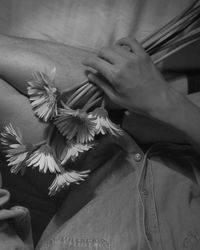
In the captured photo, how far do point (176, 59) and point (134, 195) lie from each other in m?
0.27

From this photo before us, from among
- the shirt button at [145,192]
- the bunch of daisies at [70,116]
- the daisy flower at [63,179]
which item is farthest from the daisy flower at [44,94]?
the shirt button at [145,192]

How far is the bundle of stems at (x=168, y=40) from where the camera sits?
0.76 m

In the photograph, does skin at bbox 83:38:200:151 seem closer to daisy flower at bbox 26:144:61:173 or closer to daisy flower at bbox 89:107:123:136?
daisy flower at bbox 89:107:123:136

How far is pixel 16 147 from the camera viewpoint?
2.41ft

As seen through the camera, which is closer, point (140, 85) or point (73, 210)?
point (140, 85)

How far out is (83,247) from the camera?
2.48 feet

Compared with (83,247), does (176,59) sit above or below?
above

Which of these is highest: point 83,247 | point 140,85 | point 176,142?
point 140,85

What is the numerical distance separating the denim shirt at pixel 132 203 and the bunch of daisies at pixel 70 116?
0.08m

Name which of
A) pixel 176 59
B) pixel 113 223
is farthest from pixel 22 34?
pixel 113 223

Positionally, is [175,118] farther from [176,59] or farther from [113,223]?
[113,223]

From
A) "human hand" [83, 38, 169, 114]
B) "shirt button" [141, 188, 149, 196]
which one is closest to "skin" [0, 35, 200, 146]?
"human hand" [83, 38, 169, 114]

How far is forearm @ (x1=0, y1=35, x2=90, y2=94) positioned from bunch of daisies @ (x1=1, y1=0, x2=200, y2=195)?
1.2 inches

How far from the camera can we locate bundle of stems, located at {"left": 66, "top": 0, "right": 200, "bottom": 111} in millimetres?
759
